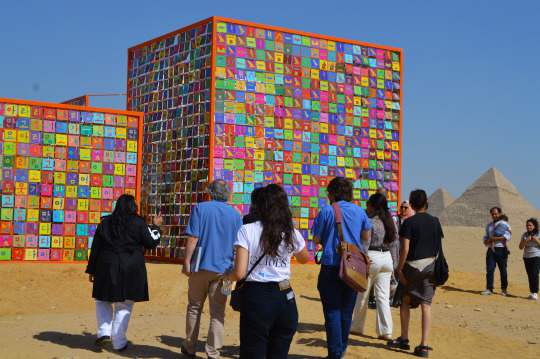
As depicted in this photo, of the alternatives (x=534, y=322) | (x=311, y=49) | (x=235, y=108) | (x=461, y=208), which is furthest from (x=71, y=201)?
(x=461, y=208)

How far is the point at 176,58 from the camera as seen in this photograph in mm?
16172

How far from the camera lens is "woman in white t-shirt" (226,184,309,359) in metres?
5.10

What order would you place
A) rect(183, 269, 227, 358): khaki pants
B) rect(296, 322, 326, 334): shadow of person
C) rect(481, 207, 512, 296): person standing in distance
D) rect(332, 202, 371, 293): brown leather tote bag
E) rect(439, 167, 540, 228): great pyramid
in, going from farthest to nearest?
rect(439, 167, 540, 228): great pyramid < rect(481, 207, 512, 296): person standing in distance < rect(296, 322, 326, 334): shadow of person < rect(183, 269, 227, 358): khaki pants < rect(332, 202, 371, 293): brown leather tote bag

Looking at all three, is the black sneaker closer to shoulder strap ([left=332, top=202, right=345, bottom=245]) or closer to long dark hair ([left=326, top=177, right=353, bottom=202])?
shoulder strap ([left=332, top=202, right=345, bottom=245])

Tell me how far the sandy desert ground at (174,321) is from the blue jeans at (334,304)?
1.05m

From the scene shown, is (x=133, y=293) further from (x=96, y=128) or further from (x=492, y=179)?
(x=492, y=179)

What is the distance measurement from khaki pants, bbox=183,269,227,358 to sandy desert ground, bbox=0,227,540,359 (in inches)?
19.0

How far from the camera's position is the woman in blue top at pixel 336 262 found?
6801mm

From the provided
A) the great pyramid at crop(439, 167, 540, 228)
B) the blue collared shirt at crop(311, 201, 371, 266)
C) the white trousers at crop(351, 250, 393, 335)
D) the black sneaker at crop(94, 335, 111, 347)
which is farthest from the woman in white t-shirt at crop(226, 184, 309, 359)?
the great pyramid at crop(439, 167, 540, 228)

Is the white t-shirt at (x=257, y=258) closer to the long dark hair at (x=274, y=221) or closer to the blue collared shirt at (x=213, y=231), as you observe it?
the long dark hair at (x=274, y=221)

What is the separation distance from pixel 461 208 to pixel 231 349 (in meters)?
98.8

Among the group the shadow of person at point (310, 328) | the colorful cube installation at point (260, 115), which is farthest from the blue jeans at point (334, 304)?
the colorful cube installation at point (260, 115)

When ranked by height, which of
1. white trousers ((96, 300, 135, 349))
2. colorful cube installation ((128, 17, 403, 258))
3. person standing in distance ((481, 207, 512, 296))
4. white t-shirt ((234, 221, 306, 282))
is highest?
colorful cube installation ((128, 17, 403, 258))

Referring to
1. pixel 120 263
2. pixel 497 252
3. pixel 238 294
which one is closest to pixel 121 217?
pixel 120 263
